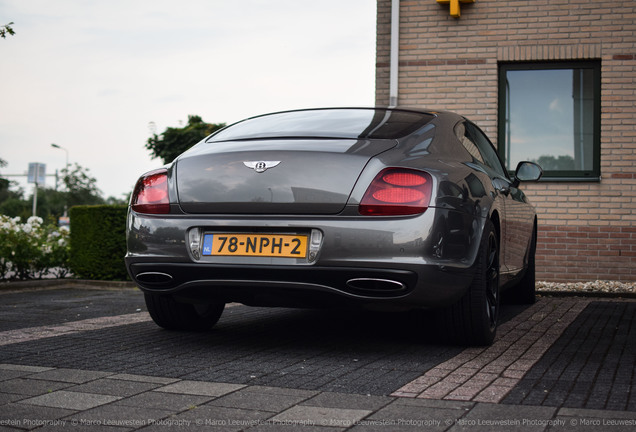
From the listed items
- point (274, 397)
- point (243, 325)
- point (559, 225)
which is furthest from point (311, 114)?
point (559, 225)

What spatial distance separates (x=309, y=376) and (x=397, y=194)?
1027mm

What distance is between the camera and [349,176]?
400 centimetres

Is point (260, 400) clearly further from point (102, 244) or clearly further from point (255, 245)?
point (102, 244)

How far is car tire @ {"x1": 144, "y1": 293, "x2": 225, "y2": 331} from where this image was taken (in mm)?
4988

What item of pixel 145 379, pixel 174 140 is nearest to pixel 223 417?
pixel 145 379

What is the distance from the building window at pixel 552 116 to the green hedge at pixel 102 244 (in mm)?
5144

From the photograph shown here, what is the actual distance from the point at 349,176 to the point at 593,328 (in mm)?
2642

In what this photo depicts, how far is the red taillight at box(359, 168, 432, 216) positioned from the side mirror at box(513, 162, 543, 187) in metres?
2.80

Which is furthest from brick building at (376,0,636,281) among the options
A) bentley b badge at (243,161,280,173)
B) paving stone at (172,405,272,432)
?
paving stone at (172,405,272,432)

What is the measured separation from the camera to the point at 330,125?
4.64m

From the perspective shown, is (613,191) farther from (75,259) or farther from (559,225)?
(75,259)

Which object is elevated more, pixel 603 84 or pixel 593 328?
pixel 603 84

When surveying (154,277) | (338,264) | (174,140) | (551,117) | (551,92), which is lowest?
(154,277)

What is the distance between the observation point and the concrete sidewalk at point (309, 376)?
2.87 metres
